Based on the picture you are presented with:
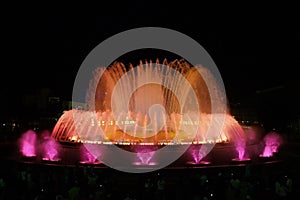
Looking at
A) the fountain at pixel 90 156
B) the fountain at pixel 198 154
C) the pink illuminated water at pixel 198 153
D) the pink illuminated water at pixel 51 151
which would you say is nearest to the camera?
the fountain at pixel 198 154

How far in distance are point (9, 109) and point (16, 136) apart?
12.3 metres

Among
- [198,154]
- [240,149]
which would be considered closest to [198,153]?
[198,154]

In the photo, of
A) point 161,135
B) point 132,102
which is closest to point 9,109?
point 132,102

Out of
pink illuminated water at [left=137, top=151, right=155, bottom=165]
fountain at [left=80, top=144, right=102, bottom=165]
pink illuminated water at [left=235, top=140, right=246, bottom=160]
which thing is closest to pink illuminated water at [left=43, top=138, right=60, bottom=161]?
fountain at [left=80, top=144, right=102, bottom=165]

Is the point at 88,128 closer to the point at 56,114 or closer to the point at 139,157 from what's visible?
the point at 139,157

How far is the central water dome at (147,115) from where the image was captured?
21.5 metres

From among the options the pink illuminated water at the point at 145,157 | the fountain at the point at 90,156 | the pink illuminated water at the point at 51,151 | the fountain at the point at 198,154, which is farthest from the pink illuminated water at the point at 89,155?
the fountain at the point at 198,154

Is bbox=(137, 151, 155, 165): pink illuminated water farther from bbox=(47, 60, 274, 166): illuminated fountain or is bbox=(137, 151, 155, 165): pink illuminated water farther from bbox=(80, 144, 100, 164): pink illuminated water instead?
bbox=(80, 144, 100, 164): pink illuminated water

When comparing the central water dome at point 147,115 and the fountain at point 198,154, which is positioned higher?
the central water dome at point 147,115

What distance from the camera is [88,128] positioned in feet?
72.3

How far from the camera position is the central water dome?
70.5 feet

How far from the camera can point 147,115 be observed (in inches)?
944

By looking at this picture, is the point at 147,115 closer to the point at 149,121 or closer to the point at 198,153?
the point at 149,121

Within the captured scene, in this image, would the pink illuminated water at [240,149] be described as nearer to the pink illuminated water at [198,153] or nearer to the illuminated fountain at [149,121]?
the illuminated fountain at [149,121]
